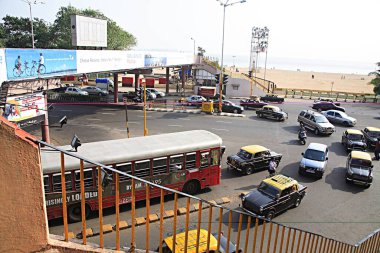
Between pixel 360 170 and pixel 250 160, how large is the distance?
636 centimetres

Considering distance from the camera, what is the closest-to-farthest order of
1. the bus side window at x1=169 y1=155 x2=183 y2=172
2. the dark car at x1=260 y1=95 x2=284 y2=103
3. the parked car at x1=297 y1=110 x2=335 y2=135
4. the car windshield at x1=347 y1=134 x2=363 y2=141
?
the bus side window at x1=169 y1=155 x2=183 y2=172, the car windshield at x1=347 y1=134 x2=363 y2=141, the parked car at x1=297 y1=110 x2=335 y2=135, the dark car at x1=260 y1=95 x2=284 y2=103

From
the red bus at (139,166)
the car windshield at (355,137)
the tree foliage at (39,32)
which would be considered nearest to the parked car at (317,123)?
the car windshield at (355,137)

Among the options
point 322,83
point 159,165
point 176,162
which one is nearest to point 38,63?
point 159,165

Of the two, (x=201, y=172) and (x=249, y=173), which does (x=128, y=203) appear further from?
(x=249, y=173)

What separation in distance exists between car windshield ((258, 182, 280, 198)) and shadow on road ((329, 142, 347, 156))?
1169cm

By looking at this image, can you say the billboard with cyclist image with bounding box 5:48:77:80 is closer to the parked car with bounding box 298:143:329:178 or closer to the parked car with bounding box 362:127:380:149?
the parked car with bounding box 298:143:329:178

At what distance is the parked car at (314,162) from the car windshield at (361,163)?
5.33 ft

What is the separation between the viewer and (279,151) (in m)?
23.8

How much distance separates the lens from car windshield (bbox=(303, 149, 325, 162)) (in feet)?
64.3

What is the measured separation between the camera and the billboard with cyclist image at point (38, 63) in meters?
16.6

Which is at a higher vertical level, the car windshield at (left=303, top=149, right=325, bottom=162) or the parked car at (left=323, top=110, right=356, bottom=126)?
the parked car at (left=323, top=110, right=356, bottom=126)

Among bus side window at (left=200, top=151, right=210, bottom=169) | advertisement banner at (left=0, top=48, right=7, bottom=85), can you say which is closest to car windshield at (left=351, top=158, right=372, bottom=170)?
bus side window at (left=200, top=151, right=210, bottom=169)

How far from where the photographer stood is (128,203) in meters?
14.8

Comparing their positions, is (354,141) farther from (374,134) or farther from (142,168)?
(142,168)
